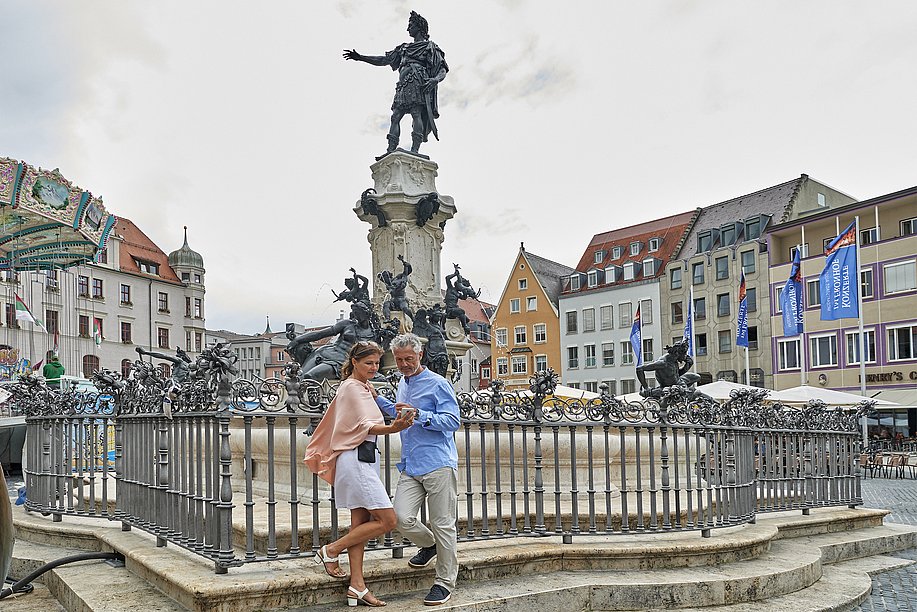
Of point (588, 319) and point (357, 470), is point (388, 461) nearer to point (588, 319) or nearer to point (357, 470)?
point (357, 470)

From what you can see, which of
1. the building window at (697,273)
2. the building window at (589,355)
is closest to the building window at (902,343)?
the building window at (697,273)

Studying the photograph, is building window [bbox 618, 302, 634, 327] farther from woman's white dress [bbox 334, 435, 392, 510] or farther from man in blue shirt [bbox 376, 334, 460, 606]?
woman's white dress [bbox 334, 435, 392, 510]

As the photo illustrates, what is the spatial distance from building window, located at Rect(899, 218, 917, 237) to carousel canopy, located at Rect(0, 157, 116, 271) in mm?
34529

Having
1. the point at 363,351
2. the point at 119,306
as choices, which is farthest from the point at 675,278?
the point at 363,351

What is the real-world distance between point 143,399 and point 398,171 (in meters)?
10.5

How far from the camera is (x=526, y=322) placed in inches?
2398

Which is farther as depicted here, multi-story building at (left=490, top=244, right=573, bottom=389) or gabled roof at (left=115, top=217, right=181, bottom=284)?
multi-story building at (left=490, top=244, right=573, bottom=389)

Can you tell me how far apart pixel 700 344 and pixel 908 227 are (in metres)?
14.7

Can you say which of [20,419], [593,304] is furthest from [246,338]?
[20,419]

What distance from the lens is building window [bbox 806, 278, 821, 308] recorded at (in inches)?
1646

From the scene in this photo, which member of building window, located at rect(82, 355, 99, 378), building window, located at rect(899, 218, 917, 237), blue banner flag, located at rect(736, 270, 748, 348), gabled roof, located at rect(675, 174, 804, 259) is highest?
gabled roof, located at rect(675, 174, 804, 259)

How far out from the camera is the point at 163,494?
6109 mm

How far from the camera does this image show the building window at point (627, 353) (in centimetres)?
5426

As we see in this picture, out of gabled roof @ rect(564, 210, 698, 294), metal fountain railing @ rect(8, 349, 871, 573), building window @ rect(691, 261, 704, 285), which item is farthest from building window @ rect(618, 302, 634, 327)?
metal fountain railing @ rect(8, 349, 871, 573)
